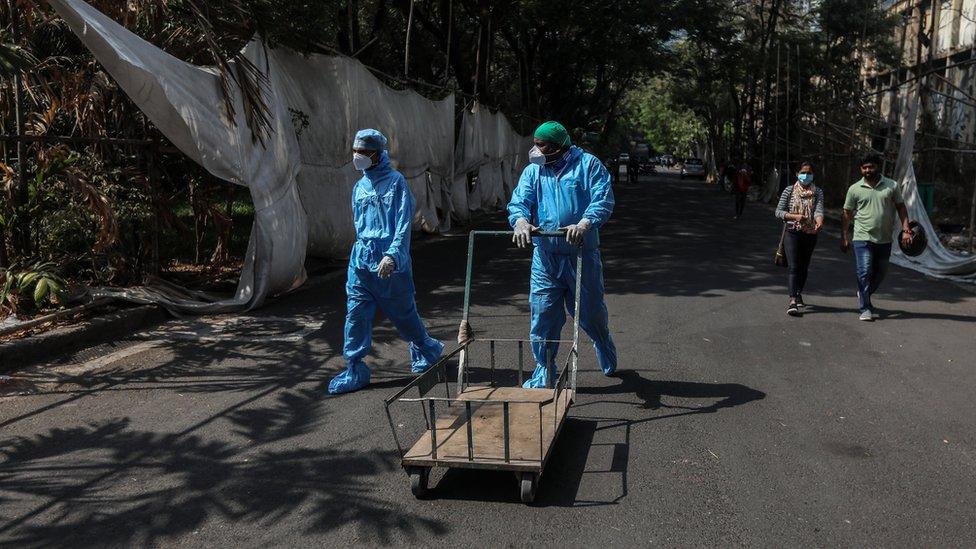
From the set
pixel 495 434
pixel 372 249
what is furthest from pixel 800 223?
pixel 495 434

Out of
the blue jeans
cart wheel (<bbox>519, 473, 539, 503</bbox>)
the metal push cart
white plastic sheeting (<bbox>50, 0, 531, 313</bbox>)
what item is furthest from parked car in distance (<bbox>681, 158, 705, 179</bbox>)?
cart wheel (<bbox>519, 473, 539, 503</bbox>)

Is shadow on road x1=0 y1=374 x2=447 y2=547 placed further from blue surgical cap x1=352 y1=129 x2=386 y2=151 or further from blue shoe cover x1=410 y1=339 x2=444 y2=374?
blue surgical cap x1=352 y1=129 x2=386 y2=151

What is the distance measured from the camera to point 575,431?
503 cm

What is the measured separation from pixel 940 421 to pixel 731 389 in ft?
4.18

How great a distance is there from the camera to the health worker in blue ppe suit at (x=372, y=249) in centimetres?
584

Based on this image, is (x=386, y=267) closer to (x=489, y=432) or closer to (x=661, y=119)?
(x=489, y=432)

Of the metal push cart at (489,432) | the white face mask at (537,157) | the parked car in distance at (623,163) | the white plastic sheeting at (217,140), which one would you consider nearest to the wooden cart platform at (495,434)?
the metal push cart at (489,432)

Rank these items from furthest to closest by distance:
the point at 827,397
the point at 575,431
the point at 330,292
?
the point at 330,292, the point at 827,397, the point at 575,431

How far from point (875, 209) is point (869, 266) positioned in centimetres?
56

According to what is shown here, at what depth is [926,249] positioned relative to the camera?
1284 cm

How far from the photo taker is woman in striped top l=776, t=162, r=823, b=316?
863 centimetres

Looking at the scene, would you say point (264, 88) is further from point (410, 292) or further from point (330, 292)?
point (410, 292)

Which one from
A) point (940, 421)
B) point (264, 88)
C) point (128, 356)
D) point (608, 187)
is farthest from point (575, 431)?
point (264, 88)

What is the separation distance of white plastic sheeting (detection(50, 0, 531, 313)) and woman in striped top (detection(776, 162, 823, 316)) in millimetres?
5171
